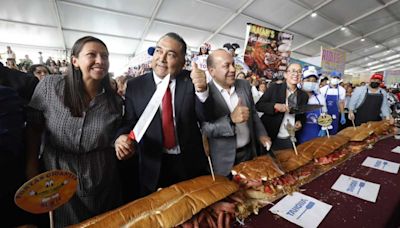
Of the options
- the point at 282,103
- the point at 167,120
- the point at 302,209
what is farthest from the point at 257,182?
the point at 282,103

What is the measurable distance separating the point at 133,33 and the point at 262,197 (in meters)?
11.1

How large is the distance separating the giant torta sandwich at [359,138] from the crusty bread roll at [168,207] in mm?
1923

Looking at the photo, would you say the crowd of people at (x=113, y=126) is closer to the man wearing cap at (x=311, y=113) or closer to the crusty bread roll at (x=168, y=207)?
Result: the crusty bread roll at (x=168, y=207)

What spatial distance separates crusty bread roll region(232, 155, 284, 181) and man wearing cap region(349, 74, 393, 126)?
4200mm

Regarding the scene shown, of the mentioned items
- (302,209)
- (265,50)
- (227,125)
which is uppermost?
(265,50)

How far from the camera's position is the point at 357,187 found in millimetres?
1464

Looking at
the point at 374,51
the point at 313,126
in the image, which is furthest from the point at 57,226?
the point at 374,51

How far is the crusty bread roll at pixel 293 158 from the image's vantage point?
64.7 inches

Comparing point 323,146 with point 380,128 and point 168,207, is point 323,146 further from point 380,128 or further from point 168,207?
point 168,207

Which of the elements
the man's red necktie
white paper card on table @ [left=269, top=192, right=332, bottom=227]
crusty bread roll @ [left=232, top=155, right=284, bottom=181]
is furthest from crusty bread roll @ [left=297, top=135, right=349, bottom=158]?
the man's red necktie

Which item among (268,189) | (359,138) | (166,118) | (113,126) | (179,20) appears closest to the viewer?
(268,189)

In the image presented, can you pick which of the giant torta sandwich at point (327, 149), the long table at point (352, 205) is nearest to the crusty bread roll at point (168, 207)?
the long table at point (352, 205)

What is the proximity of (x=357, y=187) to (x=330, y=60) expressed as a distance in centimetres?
969

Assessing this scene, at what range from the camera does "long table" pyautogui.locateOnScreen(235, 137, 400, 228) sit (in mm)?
1093
